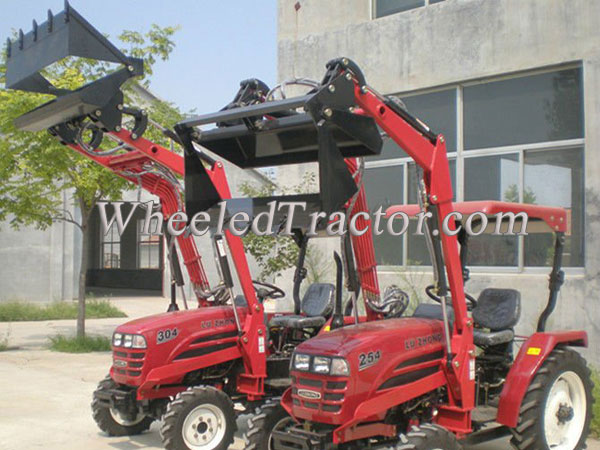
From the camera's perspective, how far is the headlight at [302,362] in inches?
228

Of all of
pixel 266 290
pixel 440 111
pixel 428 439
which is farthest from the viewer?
pixel 440 111

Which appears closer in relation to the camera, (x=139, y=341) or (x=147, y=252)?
(x=139, y=341)

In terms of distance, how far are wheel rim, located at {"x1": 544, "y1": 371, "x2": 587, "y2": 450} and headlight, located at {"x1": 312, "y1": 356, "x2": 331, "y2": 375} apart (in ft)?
6.84

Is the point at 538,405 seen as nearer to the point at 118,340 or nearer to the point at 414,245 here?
the point at 118,340

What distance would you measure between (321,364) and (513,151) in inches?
257

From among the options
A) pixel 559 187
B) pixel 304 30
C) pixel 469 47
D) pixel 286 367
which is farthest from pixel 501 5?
pixel 286 367

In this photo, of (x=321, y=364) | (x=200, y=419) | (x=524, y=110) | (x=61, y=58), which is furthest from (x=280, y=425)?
(x=524, y=110)

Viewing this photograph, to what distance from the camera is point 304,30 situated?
1395 centimetres

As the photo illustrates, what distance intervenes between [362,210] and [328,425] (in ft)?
8.14

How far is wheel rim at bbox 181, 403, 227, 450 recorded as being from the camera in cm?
724

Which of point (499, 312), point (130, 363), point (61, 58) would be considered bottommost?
point (130, 363)

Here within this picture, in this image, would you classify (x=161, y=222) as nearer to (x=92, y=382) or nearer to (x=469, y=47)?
(x=92, y=382)

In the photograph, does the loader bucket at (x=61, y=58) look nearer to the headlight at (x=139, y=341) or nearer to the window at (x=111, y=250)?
the headlight at (x=139, y=341)

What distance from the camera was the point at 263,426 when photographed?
654 centimetres
